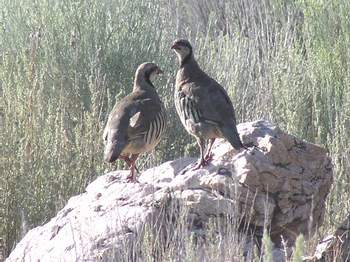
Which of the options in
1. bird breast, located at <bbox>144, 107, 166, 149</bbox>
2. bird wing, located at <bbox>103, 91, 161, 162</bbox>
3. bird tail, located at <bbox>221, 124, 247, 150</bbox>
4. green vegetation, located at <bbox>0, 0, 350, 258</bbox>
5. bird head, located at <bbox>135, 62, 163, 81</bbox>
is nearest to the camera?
bird tail, located at <bbox>221, 124, 247, 150</bbox>

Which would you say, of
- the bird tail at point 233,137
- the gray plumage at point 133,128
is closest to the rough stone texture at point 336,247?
the bird tail at point 233,137

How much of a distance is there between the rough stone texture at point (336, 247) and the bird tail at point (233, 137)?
714 mm

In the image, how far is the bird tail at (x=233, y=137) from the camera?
5.41 m

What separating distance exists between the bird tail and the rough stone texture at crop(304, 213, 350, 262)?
71 cm

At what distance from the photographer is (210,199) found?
16.7 ft

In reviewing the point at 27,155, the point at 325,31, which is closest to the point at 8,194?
the point at 27,155

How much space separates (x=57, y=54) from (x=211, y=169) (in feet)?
12.6

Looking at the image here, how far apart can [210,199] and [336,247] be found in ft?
2.32

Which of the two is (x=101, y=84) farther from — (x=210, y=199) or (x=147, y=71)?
(x=210, y=199)

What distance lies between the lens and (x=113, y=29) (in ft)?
29.9

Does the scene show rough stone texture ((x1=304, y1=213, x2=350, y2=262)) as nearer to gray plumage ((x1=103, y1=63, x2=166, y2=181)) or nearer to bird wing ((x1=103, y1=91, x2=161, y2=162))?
gray plumage ((x1=103, y1=63, x2=166, y2=181))

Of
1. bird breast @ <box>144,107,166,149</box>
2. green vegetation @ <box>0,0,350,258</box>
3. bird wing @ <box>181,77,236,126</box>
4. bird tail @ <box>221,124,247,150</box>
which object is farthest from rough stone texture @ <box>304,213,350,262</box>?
bird breast @ <box>144,107,166,149</box>

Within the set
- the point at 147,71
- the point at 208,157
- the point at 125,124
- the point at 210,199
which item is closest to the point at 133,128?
the point at 125,124

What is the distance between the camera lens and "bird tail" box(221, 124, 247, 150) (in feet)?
A: 17.8
